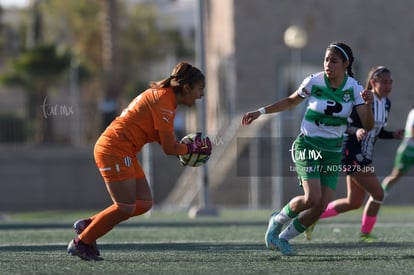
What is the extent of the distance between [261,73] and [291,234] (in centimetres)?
1926

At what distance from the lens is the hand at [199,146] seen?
8.58m

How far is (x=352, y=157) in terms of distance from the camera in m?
10.1

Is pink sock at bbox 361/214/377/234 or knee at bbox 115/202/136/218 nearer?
knee at bbox 115/202/136/218

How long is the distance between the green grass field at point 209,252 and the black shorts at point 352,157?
2.44 feet

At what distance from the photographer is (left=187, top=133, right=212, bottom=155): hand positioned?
8578mm

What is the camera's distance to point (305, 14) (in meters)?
27.8

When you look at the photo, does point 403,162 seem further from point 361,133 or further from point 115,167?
point 115,167

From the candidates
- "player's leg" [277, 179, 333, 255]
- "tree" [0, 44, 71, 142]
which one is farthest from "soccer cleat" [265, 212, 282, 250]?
"tree" [0, 44, 71, 142]

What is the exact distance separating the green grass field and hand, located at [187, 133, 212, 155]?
0.89m

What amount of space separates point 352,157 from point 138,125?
99.0 inches

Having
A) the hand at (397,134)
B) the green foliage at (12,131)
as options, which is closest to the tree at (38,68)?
the green foliage at (12,131)

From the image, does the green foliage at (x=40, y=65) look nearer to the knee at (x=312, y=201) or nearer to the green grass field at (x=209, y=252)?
the green grass field at (x=209, y=252)

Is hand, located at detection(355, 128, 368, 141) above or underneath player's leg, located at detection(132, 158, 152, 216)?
above

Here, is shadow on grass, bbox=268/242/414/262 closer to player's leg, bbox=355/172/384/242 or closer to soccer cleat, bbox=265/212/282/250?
soccer cleat, bbox=265/212/282/250
